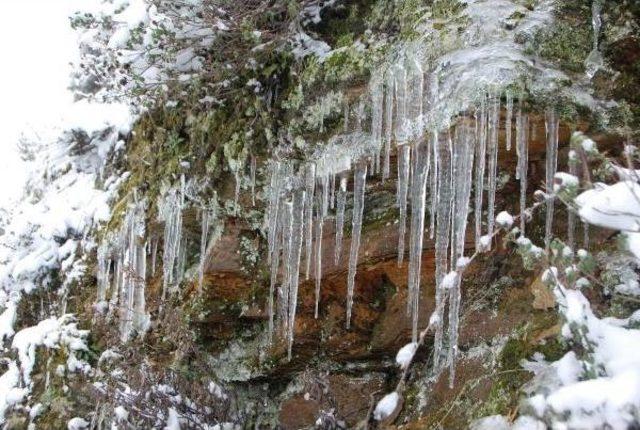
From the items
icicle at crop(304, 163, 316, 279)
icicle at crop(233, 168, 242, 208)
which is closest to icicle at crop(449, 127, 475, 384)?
icicle at crop(304, 163, 316, 279)

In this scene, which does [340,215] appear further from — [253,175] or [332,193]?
[253,175]

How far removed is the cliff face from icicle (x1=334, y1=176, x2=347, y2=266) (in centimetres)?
5

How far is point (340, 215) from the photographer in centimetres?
368

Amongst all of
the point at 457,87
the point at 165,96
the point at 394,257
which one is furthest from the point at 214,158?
the point at 457,87

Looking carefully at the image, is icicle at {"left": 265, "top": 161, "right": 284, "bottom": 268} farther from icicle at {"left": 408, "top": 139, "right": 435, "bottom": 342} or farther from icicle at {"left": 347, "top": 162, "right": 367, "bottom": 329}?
icicle at {"left": 408, "top": 139, "right": 435, "bottom": 342}

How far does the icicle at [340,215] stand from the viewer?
3.59 m

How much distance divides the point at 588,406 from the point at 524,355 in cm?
120

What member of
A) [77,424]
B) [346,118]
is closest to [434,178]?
[346,118]

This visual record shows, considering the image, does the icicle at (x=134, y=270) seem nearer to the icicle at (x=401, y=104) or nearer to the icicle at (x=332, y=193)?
the icicle at (x=332, y=193)

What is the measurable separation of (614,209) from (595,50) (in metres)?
1.47

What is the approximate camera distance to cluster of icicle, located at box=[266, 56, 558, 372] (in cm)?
292

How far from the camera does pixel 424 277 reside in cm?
363

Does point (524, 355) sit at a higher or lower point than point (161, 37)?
lower

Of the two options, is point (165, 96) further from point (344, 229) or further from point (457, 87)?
point (457, 87)
